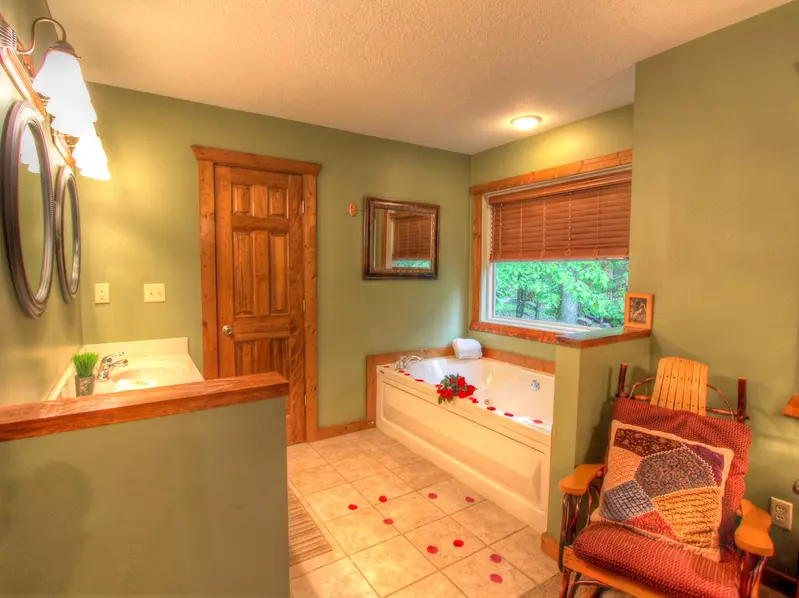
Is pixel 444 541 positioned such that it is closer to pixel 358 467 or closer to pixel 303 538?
pixel 303 538

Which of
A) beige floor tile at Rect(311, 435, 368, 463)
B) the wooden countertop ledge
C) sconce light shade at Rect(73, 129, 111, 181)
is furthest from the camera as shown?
beige floor tile at Rect(311, 435, 368, 463)

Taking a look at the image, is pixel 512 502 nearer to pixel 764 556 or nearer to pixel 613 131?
pixel 764 556

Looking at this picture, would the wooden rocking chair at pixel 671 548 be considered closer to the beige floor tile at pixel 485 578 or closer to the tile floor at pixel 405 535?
the beige floor tile at pixel 485 578

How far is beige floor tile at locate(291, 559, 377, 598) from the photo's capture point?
181 centimetres

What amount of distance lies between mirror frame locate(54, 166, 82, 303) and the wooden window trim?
2212 millimetres

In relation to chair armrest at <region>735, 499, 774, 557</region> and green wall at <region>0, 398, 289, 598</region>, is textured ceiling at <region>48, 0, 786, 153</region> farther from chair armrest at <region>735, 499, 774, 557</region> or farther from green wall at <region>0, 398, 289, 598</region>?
chair armrest at <region>735, 499, 774, 557</region>

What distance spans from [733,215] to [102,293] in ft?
11.4

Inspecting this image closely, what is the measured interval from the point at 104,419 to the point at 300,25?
1.84 metres

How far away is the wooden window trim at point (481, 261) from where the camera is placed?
200 centimetres

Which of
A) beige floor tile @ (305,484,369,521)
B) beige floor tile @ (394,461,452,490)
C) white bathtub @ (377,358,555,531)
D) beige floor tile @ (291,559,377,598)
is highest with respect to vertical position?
white bathtub @ (377,358,555,531)

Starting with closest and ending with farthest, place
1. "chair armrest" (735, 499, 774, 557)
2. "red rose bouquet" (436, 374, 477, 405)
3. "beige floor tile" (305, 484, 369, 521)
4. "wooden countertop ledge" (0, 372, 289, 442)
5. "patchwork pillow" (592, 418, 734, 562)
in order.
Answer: "wooden countertop ledge" (0, 372, 289, 442)
"chair armrest" (735, 499, 774, 557)
"patchwork pillow" (592, 418, 734, 562)
"beige floor tile" (305, 484, 369, 521)
"red rose bouquet" (436, 374, 477, 405)

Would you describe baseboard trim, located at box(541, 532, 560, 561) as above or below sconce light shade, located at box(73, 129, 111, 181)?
below

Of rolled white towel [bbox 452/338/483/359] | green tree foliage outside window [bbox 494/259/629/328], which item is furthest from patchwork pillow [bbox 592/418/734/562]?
rolled white towel [bbox 452/338/483/359]

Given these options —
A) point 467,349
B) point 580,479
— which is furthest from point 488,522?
point 467,349
